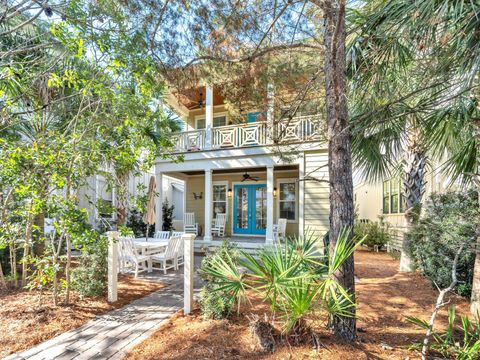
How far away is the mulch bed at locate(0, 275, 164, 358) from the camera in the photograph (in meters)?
3.42

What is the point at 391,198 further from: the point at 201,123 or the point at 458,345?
the point at 458,345

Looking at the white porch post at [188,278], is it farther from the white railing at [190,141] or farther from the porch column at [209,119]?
the white railing at [190,141]

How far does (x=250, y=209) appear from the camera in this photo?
12.8m

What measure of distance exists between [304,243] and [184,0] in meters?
4.17

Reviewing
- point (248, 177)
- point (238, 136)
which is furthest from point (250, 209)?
→ point (238, 136)

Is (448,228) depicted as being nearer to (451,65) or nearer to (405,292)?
(405,292)

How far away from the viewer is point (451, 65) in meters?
3.38

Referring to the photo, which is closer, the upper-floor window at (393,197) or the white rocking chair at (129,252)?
the white rocking chair at (129,252)

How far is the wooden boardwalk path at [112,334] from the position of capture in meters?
3.13

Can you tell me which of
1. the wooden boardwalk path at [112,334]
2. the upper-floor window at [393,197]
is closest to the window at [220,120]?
the upper-floor window at [393,197]

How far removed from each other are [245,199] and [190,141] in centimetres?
379

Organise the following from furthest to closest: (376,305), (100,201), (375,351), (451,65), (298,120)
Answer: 1. (298,120)
2. (376,305)
3. (100,201)
4. (451,65)
5. (375,351)

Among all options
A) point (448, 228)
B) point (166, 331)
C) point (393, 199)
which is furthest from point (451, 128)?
point (393, 199)

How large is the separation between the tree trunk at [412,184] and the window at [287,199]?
5013mm
